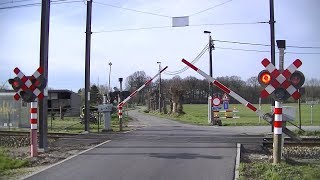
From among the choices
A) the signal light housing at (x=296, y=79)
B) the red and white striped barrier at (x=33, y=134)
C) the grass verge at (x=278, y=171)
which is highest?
the signal light housing at (x=296, y=79)

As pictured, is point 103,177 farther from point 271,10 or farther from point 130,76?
point 130,76

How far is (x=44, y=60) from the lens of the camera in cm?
1516

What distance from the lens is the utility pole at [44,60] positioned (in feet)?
49.5

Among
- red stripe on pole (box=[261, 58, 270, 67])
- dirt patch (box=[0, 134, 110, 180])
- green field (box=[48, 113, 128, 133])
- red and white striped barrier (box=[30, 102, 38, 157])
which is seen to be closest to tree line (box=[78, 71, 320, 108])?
green field (box=[48, 113, 128, 133])

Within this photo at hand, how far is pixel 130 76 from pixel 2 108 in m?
92.4

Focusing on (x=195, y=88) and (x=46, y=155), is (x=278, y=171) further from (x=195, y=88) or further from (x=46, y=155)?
(x=195, y=88)

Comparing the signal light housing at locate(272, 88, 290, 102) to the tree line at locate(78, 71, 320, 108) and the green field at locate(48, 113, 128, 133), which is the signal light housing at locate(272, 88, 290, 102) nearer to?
the green field at locate(48, 113, 128, 133)

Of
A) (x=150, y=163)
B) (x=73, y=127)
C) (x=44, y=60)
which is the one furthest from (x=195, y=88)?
(x=150, y=163)

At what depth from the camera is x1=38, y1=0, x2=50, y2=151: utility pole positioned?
1509 centimetres

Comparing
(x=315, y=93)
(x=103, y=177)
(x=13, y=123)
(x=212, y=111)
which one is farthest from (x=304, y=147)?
(x=315, y=93)

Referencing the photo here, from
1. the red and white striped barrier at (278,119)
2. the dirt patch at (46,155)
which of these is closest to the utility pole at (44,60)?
the dirt patch at (46,155)

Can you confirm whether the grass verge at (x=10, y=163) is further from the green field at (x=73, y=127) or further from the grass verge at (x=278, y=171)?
the green field at (x=73, y=127)

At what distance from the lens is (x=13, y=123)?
28.9m

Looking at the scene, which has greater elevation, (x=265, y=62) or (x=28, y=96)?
(x=265, y=62)
